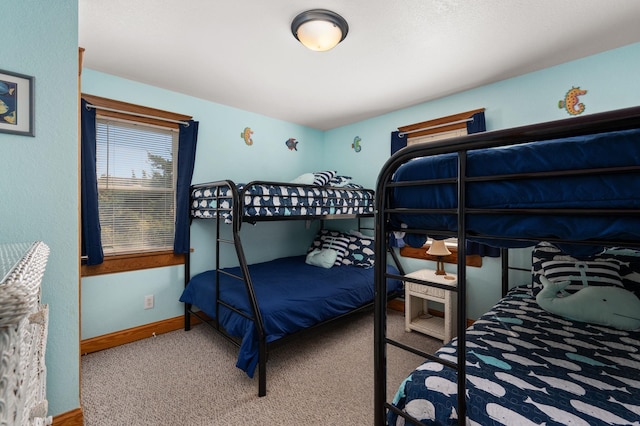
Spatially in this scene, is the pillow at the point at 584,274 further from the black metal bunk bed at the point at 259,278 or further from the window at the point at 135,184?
the window at the point at 135,184

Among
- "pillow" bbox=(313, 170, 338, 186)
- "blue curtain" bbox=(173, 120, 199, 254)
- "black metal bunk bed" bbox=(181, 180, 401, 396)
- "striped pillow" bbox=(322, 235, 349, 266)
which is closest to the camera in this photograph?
"black metal bunk bed" bbox=(181, 180, 401, 396)

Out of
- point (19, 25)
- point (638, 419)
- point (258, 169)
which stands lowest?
point (638, 419)

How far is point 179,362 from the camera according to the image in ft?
7.34

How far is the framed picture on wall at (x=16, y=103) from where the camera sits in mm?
1336

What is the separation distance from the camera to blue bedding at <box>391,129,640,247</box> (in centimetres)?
71

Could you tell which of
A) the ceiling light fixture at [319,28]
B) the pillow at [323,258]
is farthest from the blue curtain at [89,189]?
the pillow at [323,258]

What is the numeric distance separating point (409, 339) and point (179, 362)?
6.60ft

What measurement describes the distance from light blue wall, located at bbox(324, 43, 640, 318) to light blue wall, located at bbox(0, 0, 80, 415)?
2.91m

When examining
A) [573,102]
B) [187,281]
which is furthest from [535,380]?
[187,281]

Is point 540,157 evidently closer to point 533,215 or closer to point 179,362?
point 533,215

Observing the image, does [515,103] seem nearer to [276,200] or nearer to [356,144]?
[356,144]

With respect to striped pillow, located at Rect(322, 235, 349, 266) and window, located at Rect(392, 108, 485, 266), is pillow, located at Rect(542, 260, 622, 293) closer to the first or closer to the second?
window, located at Rect(392, 108, 485, 266)

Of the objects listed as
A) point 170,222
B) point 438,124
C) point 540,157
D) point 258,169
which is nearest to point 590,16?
point 438,124

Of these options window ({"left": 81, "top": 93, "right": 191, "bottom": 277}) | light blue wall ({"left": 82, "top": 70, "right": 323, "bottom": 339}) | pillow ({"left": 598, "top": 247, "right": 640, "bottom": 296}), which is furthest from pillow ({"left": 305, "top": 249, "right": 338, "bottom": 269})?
pillow ({"left": 598, "top": 247, "right": 640, "bottom": 296})
